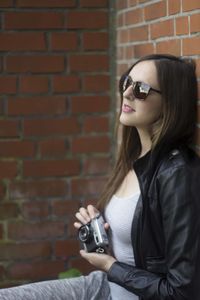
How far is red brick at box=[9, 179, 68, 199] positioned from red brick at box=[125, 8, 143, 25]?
90 cm

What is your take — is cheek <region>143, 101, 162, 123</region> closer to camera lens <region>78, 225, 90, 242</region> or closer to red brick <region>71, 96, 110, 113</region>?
camera lens <region>78, 225, 90, 242</region>

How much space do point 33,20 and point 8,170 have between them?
78 centimetres

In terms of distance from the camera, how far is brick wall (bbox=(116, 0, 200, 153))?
96.8 inches

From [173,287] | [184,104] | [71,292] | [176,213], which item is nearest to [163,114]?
[184,104]

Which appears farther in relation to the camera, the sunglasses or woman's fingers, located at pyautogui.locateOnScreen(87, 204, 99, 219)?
woman's fingers, located at pyautogui.locateOnScreen(87, 204, 99, 219)

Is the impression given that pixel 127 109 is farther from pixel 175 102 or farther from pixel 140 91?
pixel 175 102

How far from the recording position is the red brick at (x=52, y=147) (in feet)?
11.4

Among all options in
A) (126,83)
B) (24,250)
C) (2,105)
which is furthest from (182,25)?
(24,250)

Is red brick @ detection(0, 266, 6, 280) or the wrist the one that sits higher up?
the wrist

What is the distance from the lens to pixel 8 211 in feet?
11.4

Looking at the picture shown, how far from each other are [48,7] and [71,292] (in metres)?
1.52

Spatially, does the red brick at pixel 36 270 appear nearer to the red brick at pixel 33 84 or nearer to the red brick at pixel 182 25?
the red brick at pixel 33 84

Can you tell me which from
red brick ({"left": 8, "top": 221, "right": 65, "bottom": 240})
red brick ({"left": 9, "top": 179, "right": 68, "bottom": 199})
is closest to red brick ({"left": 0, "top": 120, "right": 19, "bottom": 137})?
red brick ({"left": 9, "top": 179, "right": 68, "bottom": 199})

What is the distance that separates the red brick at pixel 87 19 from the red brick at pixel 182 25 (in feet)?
3.02
